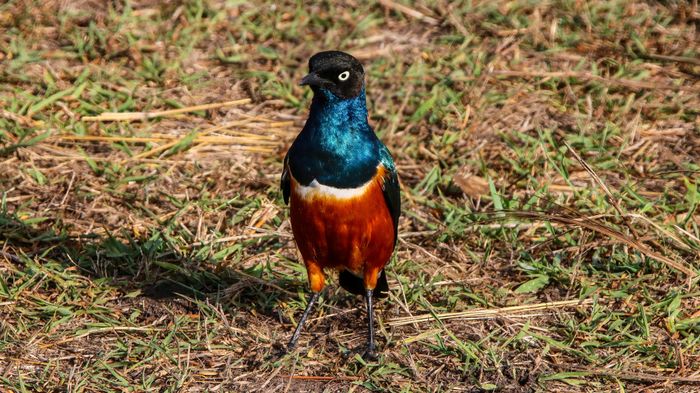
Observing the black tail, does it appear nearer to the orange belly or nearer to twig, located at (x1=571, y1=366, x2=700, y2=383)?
the orange belly

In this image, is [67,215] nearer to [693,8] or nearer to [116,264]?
[116,264]

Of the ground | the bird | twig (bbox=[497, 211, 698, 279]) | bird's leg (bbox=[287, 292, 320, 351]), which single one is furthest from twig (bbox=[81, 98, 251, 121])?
twig (bbox=[497, 211, 698, 279])

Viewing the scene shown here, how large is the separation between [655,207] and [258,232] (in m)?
2.42

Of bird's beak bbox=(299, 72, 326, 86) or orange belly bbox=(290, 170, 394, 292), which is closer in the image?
bird's beak bbox=(299, 72, 326, 86)

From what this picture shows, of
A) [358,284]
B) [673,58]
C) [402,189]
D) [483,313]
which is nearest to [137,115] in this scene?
[402,189]

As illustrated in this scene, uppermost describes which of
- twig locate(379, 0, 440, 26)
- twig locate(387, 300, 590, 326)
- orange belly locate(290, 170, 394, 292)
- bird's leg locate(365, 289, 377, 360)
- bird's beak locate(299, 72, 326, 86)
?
bird's beak locate(299, 72, 326, 86)

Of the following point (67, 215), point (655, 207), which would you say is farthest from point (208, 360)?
point (655, 207)

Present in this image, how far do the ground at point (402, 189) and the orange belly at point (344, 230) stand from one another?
0.41m

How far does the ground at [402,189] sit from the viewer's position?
16.9ft

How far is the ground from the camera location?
5.16m

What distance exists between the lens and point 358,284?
18.3ft

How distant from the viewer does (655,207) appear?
6.45m

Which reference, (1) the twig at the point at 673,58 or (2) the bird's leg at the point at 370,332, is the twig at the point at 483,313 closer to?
(2) the bird's leg at the point at 370,332

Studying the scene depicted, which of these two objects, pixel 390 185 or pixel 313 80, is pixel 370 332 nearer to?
pixel 390 185
